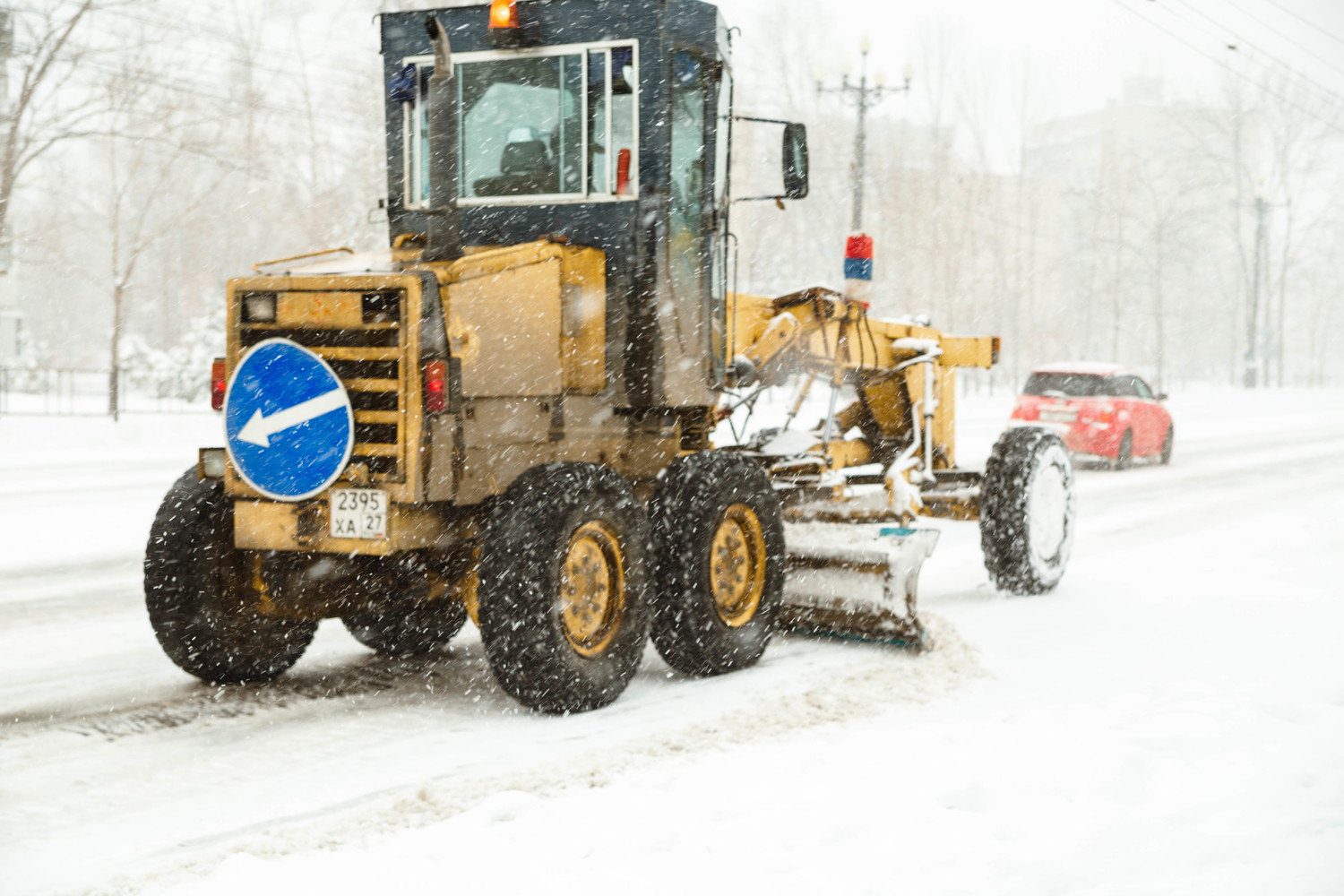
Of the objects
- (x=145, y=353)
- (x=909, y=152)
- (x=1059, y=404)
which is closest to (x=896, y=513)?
(x=1059, y=404)

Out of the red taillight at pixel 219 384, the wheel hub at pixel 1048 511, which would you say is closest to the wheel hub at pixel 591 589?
the red taillight at pixel 219 384

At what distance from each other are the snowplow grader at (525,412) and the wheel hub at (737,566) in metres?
0.01

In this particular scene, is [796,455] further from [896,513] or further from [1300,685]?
[1300,685]

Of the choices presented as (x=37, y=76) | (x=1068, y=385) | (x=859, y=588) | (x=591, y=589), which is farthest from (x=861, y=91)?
(x=591, y=589)

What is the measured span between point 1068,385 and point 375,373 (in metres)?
16.3

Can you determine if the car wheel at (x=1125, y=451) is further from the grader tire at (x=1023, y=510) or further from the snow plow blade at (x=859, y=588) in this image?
the snow plow blade at (x=859, y=588)

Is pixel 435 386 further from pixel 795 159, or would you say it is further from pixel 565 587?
pixel 795 159

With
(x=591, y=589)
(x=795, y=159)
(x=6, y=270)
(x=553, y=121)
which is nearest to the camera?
(x=591, y=589)

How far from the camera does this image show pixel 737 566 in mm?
6707

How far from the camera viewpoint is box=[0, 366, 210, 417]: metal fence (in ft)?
85.0

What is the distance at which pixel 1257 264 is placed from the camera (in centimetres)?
4897

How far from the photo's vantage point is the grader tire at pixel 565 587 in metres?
5.45

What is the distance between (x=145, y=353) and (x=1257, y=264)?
38721 mm

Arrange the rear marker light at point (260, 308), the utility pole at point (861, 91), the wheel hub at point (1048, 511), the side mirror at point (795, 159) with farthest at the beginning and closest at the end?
1. the utility pole at point (861, 91)
2. the wheel hub at point (1048, 511)
3. the side mirror at point (795, 159)
4. the rear marker light at point (260, 308)
